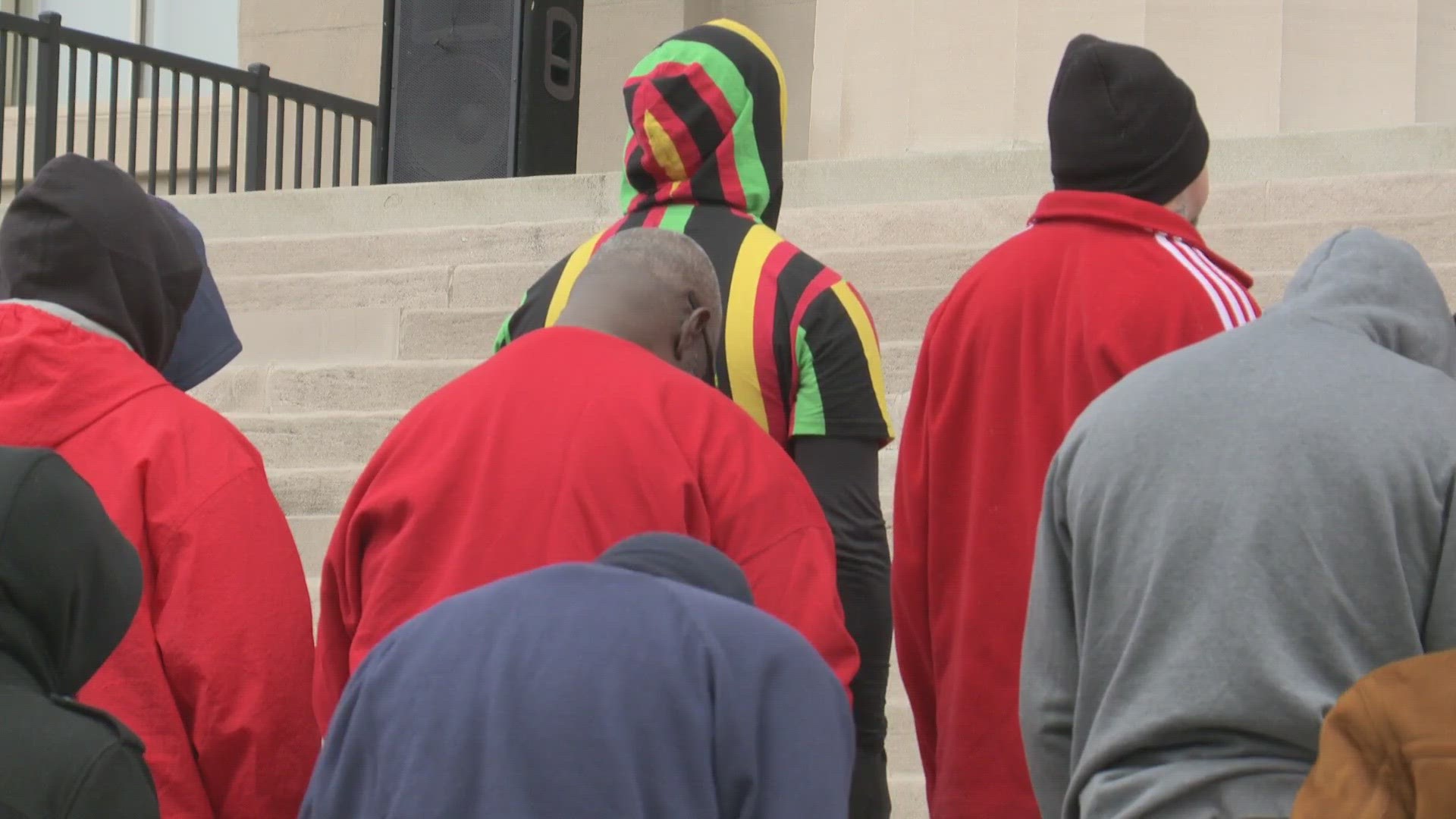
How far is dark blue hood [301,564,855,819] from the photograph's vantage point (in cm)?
235

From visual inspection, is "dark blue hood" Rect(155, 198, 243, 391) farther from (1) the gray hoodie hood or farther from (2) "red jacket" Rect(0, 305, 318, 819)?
(1) the gray hoodie hood

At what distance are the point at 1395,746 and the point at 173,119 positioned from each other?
10.0m

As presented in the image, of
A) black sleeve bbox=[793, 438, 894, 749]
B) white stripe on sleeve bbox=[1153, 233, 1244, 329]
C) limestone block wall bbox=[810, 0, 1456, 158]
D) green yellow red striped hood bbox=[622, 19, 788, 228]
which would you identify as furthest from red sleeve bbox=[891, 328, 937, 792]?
limestone block wall bbox=[810, 0, 1456, 158]

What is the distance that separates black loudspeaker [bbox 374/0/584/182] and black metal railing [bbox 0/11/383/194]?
43 cm

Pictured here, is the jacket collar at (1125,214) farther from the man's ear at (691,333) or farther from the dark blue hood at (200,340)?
the dark blue hood at (200,340)

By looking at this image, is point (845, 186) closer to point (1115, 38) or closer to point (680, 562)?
point (1115, 38)

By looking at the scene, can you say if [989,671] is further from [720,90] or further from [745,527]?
[720,90]

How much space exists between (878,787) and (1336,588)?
1.44 metres

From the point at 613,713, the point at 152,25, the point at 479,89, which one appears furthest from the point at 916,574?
the point at 152,25

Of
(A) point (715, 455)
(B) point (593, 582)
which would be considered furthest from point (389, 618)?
(B) point (593, 582)

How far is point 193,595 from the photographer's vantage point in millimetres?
3244

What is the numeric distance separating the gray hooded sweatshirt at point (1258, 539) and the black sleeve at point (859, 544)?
983mm

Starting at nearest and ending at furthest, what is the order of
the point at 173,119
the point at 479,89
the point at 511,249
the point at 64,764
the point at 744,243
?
the point at 64,764
the point at 744,243
the point at 511,249
the point at 479,89
the point at 173,119

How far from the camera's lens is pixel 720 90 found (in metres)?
4.13
